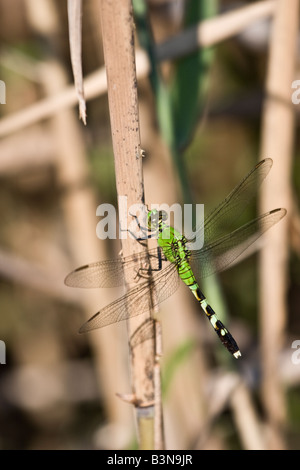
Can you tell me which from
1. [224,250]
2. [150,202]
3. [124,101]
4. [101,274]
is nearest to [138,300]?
[101,274]

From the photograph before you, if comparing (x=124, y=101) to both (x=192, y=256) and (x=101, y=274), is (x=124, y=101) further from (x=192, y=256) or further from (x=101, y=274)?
(x=192, y=256)

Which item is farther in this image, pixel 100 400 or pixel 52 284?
pixel 100 400

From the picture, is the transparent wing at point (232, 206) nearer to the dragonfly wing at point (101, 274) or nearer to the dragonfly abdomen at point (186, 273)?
the dragonfly abdomen at point (186, 273)

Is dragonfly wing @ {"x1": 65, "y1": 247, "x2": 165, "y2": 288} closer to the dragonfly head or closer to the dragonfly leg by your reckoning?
the dragonfly head

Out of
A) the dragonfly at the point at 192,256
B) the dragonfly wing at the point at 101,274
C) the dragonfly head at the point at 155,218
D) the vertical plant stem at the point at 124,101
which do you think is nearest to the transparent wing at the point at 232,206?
the dragonfly at the point at 192,256
